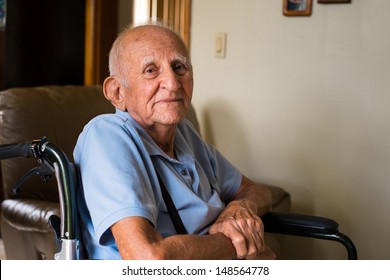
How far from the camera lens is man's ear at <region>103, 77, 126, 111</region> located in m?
1.25

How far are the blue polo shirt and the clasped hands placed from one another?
0.11 ft

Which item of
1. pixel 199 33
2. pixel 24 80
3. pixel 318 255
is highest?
pixel 199 33

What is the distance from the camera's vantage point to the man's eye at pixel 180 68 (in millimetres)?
1248

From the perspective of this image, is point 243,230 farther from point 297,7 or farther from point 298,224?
point 297,7

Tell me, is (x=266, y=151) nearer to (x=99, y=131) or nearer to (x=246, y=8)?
(x=246, y=8)

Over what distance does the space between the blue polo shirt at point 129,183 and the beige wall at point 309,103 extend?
89 centimetres

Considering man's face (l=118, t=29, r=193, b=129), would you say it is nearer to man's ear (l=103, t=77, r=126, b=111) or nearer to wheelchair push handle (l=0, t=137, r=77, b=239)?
man's ear (l=103, t=77, r=126, b=111)

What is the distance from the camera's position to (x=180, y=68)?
126 cm

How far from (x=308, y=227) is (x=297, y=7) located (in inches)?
41.0

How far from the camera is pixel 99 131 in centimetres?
113

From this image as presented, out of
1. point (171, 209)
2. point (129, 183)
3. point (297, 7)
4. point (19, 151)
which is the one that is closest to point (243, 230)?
A: point (171, 209)

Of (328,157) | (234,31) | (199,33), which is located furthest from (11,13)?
(328,157)

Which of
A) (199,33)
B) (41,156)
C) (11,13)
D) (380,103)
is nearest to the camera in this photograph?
(41,156)

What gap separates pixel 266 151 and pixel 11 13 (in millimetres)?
1674
